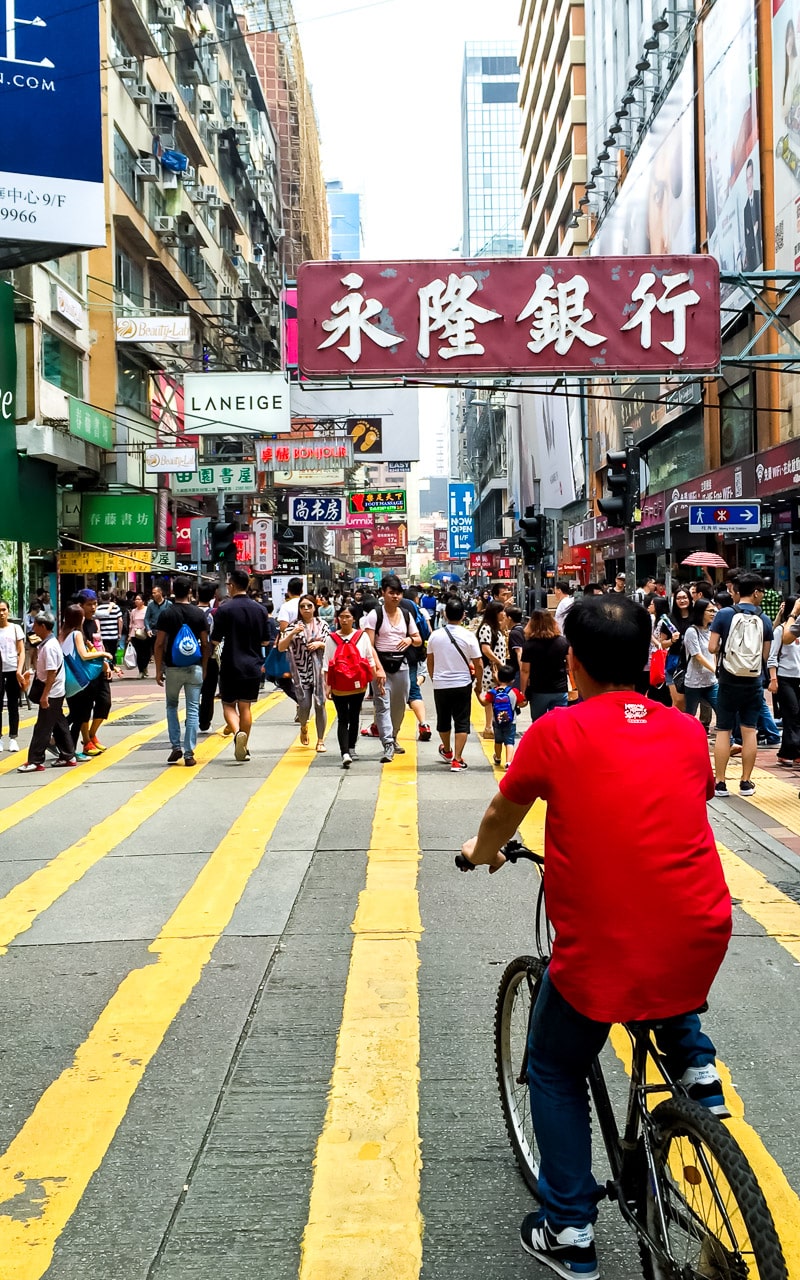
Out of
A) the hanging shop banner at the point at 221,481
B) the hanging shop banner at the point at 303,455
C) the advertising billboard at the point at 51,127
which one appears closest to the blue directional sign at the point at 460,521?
the hanging shop banner at the point at 303,455

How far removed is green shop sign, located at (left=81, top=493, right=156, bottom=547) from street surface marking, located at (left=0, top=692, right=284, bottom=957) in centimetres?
1692

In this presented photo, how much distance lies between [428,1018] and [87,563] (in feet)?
77.3

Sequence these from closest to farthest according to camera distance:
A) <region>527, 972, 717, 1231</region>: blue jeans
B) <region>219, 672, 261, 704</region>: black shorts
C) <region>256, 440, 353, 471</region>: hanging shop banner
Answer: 1. <region>527, 972, 717, 1231</region>: blue jeans
2. <region>219, 672, 261, 704</region>: black shorts
3. <region>256, 440, 353, 471</region>: hanging shop banner

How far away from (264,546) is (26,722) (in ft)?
75.6

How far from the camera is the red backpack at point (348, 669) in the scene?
475 inches

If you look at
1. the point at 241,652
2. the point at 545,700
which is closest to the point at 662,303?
the point at 545,700

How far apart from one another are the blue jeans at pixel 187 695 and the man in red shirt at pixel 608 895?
9734 millimetres

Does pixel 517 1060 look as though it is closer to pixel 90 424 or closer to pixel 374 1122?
pixel 374 1122

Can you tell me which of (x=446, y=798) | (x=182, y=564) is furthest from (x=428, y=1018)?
(x=182, y=564)

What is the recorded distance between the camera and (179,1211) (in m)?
3.65

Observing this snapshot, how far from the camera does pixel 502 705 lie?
1182 centimetres

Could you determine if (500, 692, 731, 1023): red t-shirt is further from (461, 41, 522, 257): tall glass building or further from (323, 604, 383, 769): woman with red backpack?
(461, 41, 522, 257): tall glass building

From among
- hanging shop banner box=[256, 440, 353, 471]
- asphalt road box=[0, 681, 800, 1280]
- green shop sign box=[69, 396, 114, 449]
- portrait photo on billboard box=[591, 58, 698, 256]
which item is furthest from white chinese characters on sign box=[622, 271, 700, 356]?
hanging shop banner box=[256, 440, 353, 471]

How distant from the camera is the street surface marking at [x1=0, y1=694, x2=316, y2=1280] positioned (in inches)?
144
